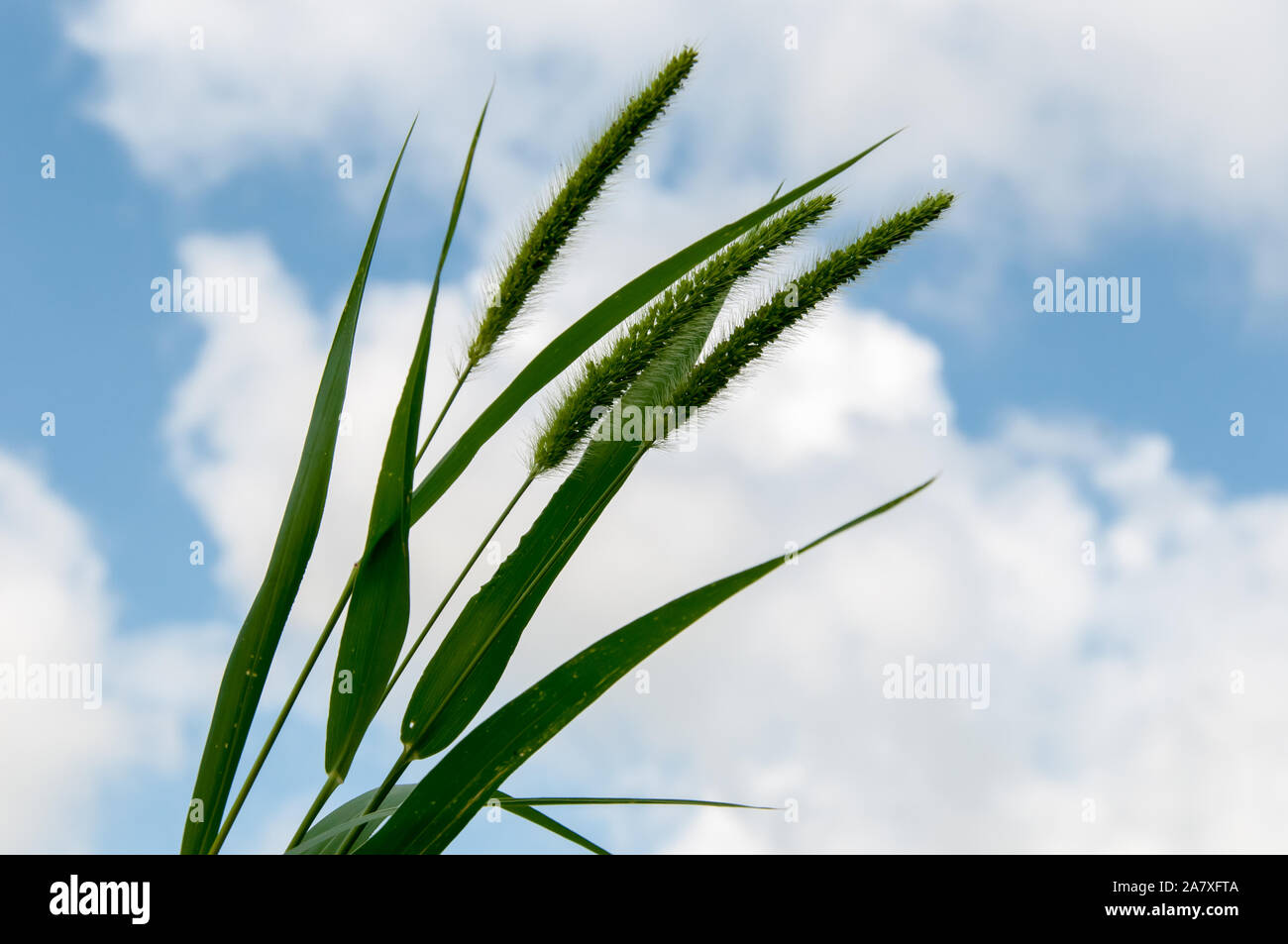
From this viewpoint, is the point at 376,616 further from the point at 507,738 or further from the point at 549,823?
the point at 549,823

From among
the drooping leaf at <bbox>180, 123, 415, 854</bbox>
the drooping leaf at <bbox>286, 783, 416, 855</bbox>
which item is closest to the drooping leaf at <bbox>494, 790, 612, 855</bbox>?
the drooping leaf at <bbox>286, 783, 416, 855</bbox>

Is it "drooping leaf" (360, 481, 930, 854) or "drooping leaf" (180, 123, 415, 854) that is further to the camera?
"drooping leaf" (180, 123, 415, 854)

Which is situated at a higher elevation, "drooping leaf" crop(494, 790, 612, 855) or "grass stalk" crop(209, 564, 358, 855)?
"grass stalk" crop(209, 564, 358, 855)

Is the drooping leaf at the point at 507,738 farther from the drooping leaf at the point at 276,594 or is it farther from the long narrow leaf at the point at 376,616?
the drooping leaf at the point at 276,594

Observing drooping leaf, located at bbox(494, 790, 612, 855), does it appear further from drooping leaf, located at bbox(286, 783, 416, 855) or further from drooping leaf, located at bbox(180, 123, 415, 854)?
drooping leaf, located at bbox(180, 123, 415, 854)
